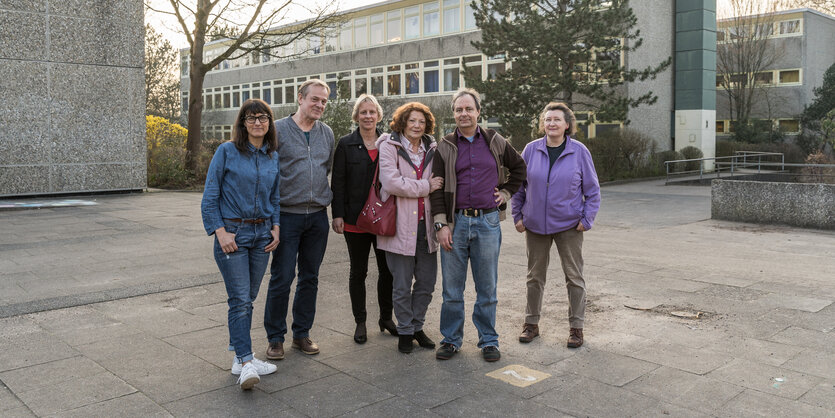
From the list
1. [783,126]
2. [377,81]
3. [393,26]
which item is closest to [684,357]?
[393,26]

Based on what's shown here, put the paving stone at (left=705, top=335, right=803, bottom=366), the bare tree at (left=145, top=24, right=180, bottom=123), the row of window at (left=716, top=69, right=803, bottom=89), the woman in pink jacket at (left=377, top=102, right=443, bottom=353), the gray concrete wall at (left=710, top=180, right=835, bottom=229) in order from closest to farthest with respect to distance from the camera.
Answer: the paving stone at (left=705, top=335, right=803, bottom=366)
the woman in pink jacket at (left=377, top=102, right=443, bottom=353)
the gray concrete wall at (left=710, top=180, right=835, bottom=229)
the row of window at (left=716, top=69, right=803, bottom=89)
the bare tree at (left=145, top=24, right=180, bottom=123)

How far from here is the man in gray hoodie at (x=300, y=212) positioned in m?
4.80

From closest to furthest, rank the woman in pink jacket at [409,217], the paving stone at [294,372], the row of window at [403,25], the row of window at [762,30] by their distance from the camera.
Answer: the paving stone at [294,372], the woman in pink jacket at [409,217], the row of window at [403,25], the row of window at [762,30]

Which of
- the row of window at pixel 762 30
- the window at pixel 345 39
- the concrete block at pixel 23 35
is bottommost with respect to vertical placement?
the concrete block at pixel 23 35

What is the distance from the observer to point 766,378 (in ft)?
14.1

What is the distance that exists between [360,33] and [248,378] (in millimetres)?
40445

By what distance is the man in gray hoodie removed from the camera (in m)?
4.80

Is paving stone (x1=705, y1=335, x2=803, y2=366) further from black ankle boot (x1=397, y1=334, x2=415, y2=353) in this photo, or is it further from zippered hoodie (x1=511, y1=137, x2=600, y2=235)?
black ankle boot (x1=397, y1=334, x2=415, y2=353)

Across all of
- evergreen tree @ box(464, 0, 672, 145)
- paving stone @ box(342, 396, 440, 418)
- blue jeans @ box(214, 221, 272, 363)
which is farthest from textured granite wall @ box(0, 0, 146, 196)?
paving stone @ box(342, 396, 440, 418)

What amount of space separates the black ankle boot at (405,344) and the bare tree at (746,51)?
1438 inches

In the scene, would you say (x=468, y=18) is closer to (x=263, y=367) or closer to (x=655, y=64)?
(x=655, y=64)

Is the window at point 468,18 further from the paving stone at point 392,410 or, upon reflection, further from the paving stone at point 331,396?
the paving stone at point 392,410

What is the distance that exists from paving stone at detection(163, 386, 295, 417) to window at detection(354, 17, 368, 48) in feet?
131

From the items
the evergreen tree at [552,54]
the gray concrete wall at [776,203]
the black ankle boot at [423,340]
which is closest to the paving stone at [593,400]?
the black ankle boot at [423,340]
